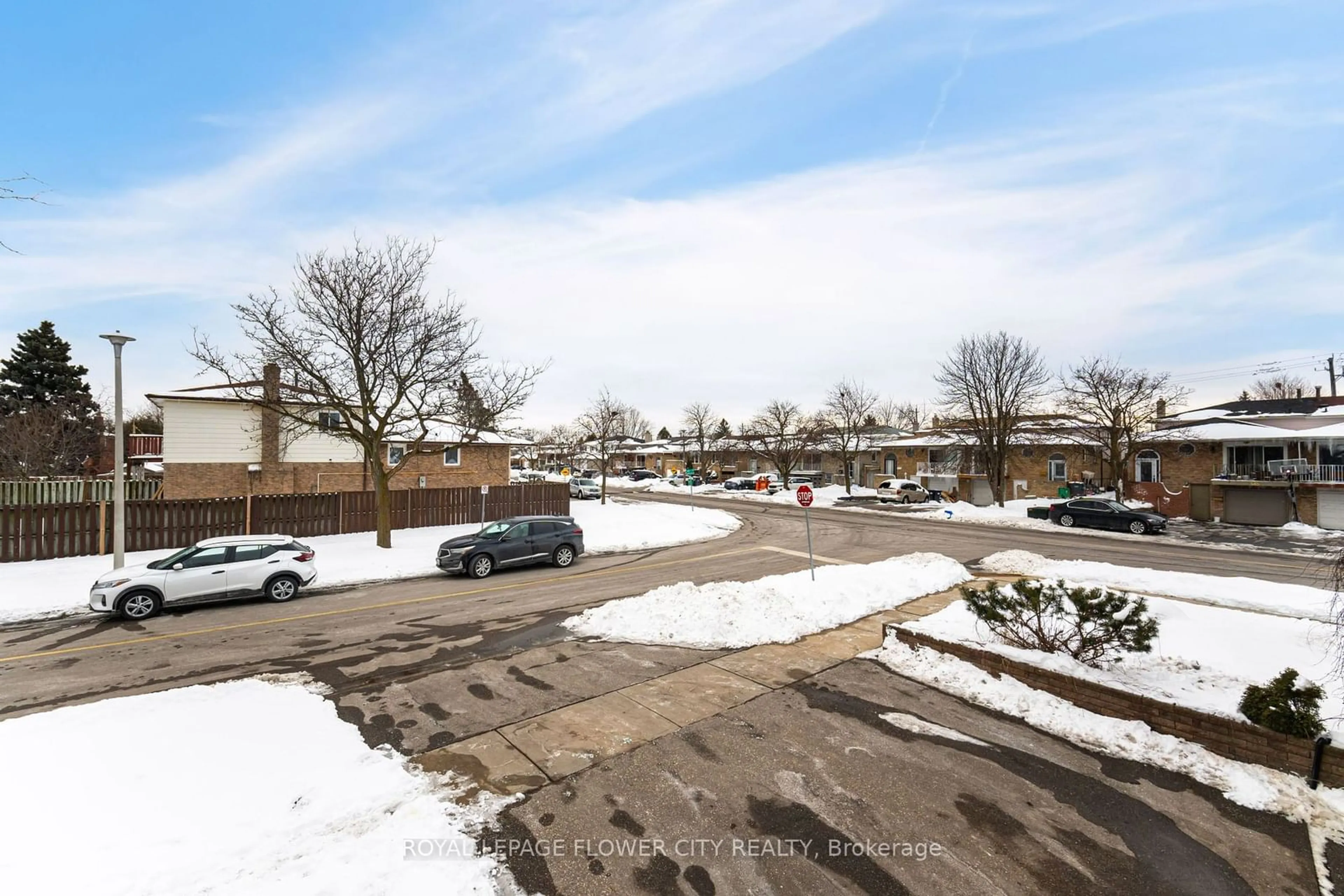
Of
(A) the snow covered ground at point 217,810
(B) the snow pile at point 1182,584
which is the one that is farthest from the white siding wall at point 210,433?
(B) the snow pile at point 1182,584

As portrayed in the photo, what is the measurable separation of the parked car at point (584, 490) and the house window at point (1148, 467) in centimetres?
3577

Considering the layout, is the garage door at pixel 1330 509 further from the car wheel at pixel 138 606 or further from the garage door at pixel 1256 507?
the car wheel at pixel 138 606

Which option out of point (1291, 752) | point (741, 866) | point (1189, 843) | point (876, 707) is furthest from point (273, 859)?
point (1291, 752)

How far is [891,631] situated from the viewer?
8.62 meters

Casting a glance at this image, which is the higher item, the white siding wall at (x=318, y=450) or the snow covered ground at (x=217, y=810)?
the white siding wall at (x=318, y=450)

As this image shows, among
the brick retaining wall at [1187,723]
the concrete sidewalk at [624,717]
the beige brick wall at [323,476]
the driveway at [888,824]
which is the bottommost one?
the concrete sidewalk at [624,717]

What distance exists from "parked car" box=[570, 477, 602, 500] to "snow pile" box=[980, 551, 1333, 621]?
1228 inches

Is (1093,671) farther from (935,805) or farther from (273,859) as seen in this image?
(273,859)

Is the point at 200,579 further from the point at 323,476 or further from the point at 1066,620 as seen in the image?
the point at 323,476

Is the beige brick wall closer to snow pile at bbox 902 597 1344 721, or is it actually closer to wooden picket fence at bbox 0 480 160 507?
wooden picket fence at bbox 0 480 160 507

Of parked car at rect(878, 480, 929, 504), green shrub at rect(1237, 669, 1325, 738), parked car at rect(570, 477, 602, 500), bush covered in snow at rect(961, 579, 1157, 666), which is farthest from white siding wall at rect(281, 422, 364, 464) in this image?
parked car at rect(878, 480, 929, 504)

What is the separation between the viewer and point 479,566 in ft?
51.0

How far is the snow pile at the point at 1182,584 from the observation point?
37.9ft

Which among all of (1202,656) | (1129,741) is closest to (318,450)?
(1129,741)
